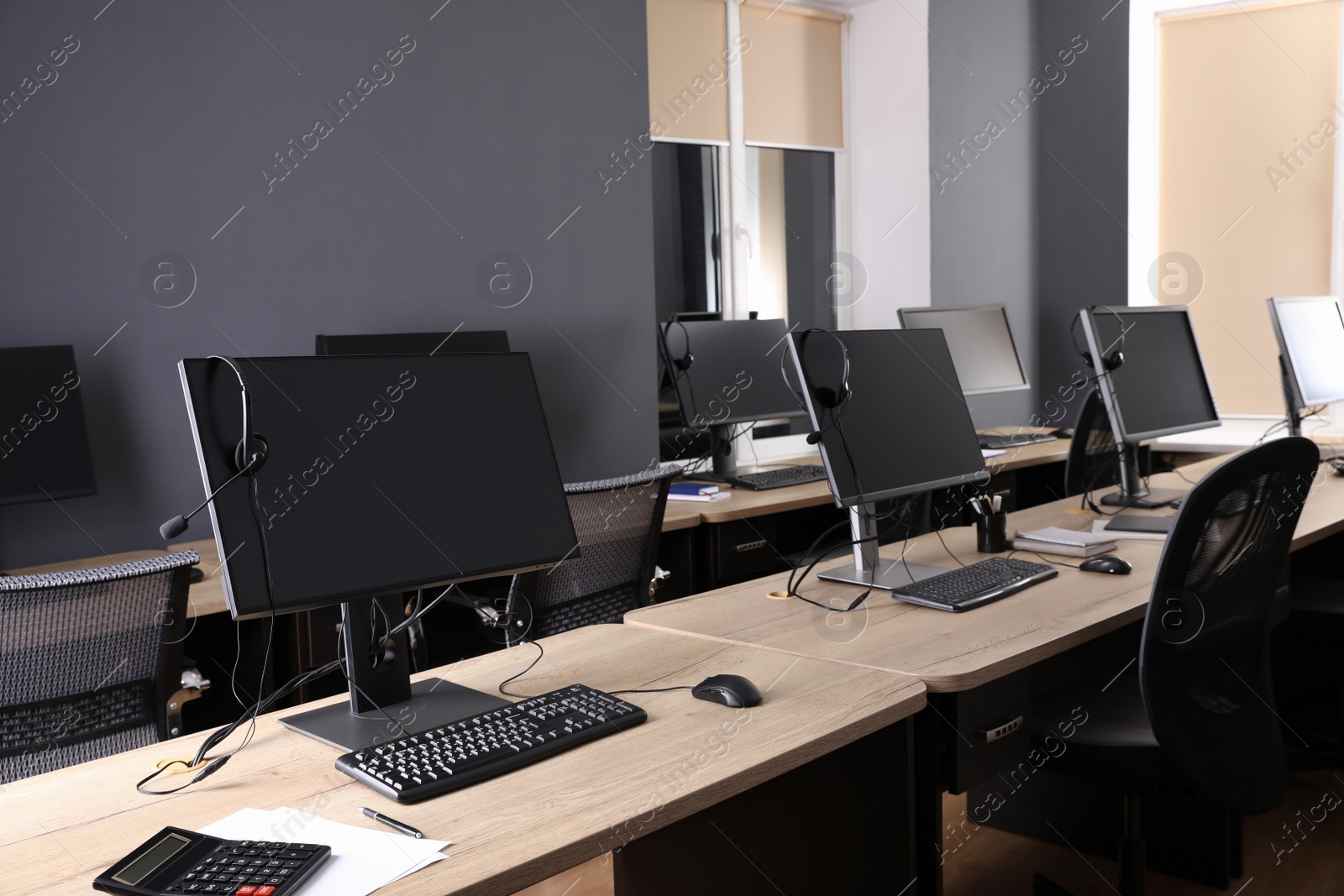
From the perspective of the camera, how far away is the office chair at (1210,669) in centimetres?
175

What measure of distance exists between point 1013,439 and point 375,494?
393 cm

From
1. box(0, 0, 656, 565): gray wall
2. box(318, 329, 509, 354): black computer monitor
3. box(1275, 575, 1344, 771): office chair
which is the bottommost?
box(1275, 575, 1344, 771): office chair

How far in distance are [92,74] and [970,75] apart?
4.01 meters

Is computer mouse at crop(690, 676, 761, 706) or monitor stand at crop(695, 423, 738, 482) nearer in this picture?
computer mouse at crop(690, 676, 761, 706)

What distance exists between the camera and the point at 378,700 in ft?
5.06

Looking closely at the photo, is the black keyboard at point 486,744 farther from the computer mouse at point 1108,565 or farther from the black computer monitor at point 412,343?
the black computer monitor at point 412,343

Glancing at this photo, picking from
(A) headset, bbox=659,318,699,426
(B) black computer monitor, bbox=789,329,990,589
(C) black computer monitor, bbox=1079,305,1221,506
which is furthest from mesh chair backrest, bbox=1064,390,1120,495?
(B) black computer monitor, bbox=789,329,990,589

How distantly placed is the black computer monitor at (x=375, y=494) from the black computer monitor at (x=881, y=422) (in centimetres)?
66

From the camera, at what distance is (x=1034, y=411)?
597cm

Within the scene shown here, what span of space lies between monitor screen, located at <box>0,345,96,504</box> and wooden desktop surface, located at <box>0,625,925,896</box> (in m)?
1.47

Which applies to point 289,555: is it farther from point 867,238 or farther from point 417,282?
point 867,238

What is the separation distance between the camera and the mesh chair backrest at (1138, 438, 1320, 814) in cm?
173

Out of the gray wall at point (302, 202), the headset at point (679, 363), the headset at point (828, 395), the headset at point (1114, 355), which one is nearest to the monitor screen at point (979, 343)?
the headset at point (679, 363)

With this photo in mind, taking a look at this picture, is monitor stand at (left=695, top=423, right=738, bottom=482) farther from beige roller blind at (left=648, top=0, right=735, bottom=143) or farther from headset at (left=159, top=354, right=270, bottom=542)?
headset at (left=159, top=354, right=270, bottom=542)
